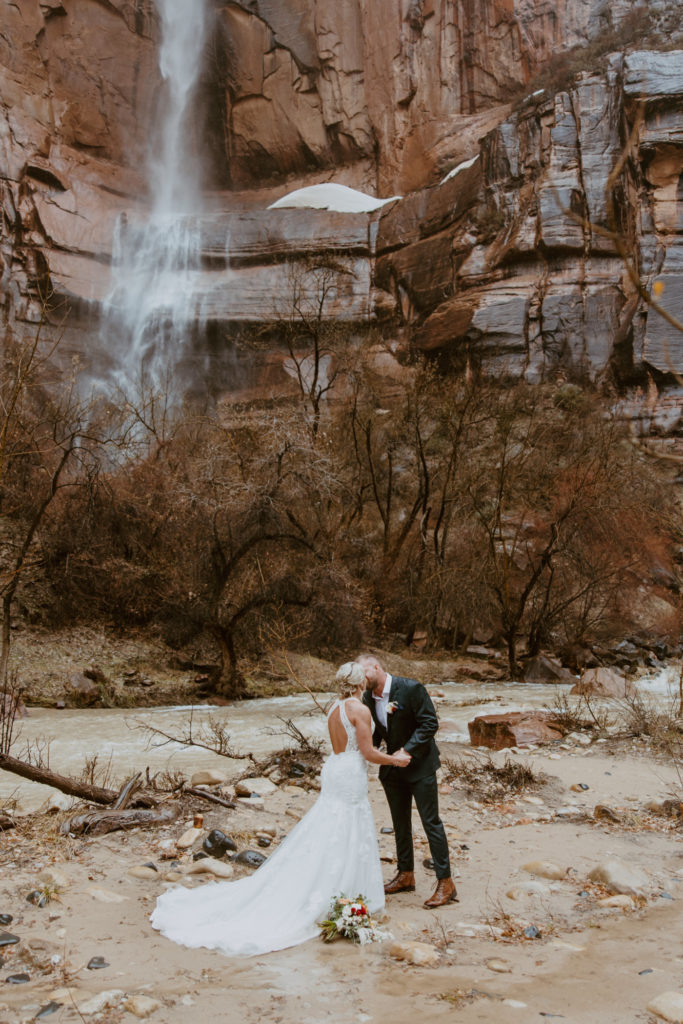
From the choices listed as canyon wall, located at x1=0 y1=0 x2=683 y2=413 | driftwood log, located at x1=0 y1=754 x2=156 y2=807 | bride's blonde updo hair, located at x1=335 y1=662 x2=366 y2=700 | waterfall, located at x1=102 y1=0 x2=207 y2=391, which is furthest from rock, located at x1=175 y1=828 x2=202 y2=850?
waterfall, located at x1=102 y1=0 x2=207 y2=391

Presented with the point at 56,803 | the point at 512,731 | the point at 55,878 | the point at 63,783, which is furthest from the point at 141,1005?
the point at 512,731

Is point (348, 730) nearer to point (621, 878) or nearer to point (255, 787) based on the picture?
point (621, 878)

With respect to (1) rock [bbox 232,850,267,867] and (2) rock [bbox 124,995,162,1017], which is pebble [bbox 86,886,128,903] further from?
(2) rock [bbox 124,995,162,1017]

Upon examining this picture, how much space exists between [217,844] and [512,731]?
17.8 feet

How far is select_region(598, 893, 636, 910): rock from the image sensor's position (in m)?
4.66

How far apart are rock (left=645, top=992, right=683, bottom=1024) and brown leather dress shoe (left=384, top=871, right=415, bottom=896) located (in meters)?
1.91

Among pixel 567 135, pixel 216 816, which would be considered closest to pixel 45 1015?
pixel 216 816

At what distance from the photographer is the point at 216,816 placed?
612 cm

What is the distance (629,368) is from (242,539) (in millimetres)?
22548

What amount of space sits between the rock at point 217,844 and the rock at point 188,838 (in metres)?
0.13

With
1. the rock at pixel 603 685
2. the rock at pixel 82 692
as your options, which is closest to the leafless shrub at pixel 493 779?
the rock at pixel 603 685

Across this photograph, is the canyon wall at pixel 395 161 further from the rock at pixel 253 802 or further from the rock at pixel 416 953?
the rock at pixel 416 953

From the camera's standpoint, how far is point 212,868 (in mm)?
5117

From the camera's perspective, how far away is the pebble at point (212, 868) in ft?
16.7
